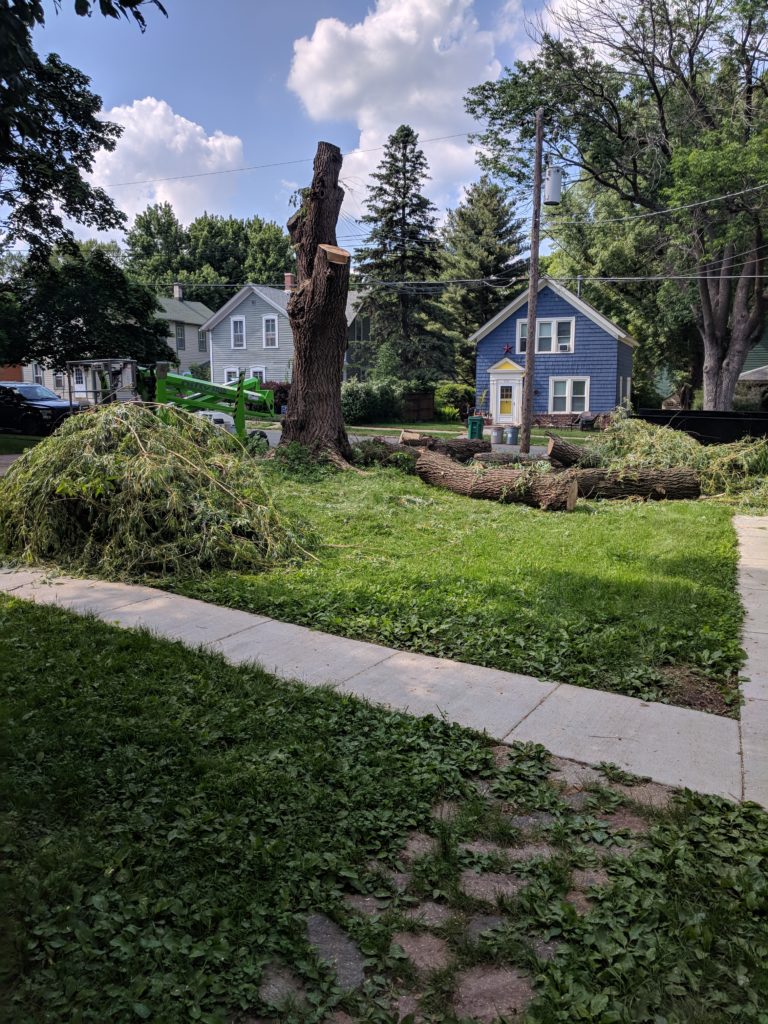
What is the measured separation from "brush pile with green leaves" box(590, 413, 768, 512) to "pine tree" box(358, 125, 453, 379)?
25.6 meters

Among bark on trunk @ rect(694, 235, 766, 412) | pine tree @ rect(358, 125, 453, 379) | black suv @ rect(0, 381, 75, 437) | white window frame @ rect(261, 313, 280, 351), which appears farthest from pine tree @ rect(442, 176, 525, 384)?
black suv @ rect(0, 381, 75, 437)

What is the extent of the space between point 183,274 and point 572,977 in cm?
6154

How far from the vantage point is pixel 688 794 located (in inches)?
119

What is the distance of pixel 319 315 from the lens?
13.4 m

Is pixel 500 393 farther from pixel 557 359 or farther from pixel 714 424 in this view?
pixel 714 424

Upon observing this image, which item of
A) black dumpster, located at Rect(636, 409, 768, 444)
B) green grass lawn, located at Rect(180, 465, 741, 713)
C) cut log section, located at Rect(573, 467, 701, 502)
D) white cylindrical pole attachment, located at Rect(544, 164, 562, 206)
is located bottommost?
green grass lawn, located at Rect(180, 465, 741, 713)

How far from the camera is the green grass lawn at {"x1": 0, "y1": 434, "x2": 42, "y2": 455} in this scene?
18.0 m

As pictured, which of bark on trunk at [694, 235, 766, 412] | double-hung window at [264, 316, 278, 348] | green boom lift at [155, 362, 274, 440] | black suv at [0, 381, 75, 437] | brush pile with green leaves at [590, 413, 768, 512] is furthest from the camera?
double-hung window at [264, 316, 278, 348]

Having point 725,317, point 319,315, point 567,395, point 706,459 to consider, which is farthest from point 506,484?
point 567,395

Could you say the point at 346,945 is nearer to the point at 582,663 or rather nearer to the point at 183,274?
the point at 582,663

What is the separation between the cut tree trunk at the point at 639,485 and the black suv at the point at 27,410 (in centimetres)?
1605

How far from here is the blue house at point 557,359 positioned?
105 feet

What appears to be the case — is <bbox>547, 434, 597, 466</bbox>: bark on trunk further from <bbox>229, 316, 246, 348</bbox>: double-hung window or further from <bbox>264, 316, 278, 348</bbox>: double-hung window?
<bbox>229, 316, 246, 348</bbox>: double-hung window

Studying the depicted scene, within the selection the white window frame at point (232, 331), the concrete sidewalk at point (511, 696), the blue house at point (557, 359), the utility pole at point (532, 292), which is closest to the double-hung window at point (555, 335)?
the blue house at point (557, 359)
